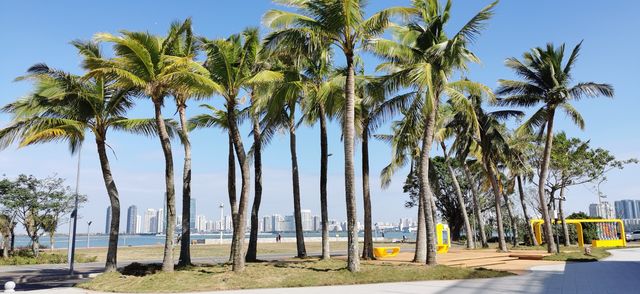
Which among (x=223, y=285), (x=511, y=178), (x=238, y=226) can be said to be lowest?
(x=223, y=285)

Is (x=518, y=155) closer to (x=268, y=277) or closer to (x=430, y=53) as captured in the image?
(x=430, y=53)

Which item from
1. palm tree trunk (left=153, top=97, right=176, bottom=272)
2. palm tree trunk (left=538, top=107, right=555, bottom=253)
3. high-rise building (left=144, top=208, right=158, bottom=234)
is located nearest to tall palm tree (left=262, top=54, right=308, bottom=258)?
palm tree trunk (left=153, top=97, right=176, bottom=272)

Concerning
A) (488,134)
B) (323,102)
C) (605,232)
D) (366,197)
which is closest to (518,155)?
(488,134)

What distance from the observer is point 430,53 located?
15.8 meters

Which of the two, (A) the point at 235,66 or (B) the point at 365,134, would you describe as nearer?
(A) the point at 235,66

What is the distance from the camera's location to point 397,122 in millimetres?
27125

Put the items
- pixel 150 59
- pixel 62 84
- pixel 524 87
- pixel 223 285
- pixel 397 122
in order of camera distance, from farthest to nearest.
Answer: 1. pixel 397 122
2. pixel 524 87
3. pixel 62 84
4. pixel 150 59
5. pixel 223 285

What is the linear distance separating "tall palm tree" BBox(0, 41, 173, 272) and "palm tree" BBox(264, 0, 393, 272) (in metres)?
6.10

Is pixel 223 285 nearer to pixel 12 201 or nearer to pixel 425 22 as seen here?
pixel 425 22

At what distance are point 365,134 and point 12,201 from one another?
76.1ft

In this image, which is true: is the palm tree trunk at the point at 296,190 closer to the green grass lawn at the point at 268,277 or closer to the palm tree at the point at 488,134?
the green grass lawn at the point at 268,277

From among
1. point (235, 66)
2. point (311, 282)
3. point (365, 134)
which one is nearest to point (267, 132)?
point (365, 134)

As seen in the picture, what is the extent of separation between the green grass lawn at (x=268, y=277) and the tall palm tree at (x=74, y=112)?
7.77 feet

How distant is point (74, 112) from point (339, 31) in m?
9.84
